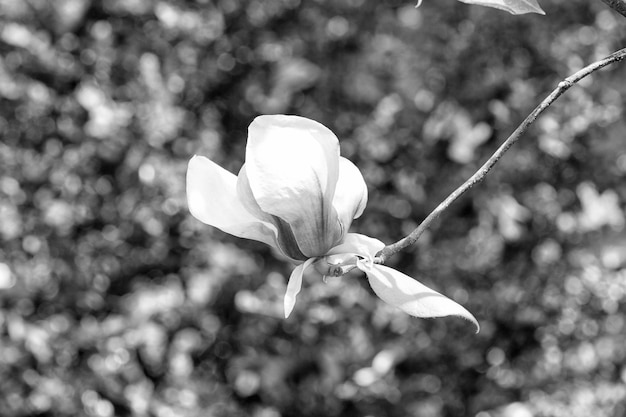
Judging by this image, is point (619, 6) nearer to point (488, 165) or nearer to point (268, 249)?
point (488, 165)

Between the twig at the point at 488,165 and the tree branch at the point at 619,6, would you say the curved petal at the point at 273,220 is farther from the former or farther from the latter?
the tree branch at the point at 619,6

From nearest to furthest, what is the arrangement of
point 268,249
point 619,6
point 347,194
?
point 619,6, point 347,194, point 268,249

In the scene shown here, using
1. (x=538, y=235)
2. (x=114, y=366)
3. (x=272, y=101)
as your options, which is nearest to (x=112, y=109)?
(x=272, y=101)

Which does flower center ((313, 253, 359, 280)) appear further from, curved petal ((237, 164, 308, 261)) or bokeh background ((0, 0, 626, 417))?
bokeh background ((0, 0, 626, 417))

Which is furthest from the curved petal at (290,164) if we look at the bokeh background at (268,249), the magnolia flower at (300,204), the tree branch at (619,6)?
the bokeh background at (268,249)

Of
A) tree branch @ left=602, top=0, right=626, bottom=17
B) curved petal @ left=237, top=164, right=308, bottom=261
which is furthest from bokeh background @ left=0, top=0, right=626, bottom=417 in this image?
tree branch @ left=602, top=0, right=626, bottom=17

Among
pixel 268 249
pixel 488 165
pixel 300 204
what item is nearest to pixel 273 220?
pixel 300 204

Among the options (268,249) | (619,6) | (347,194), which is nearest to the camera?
(619,6)
